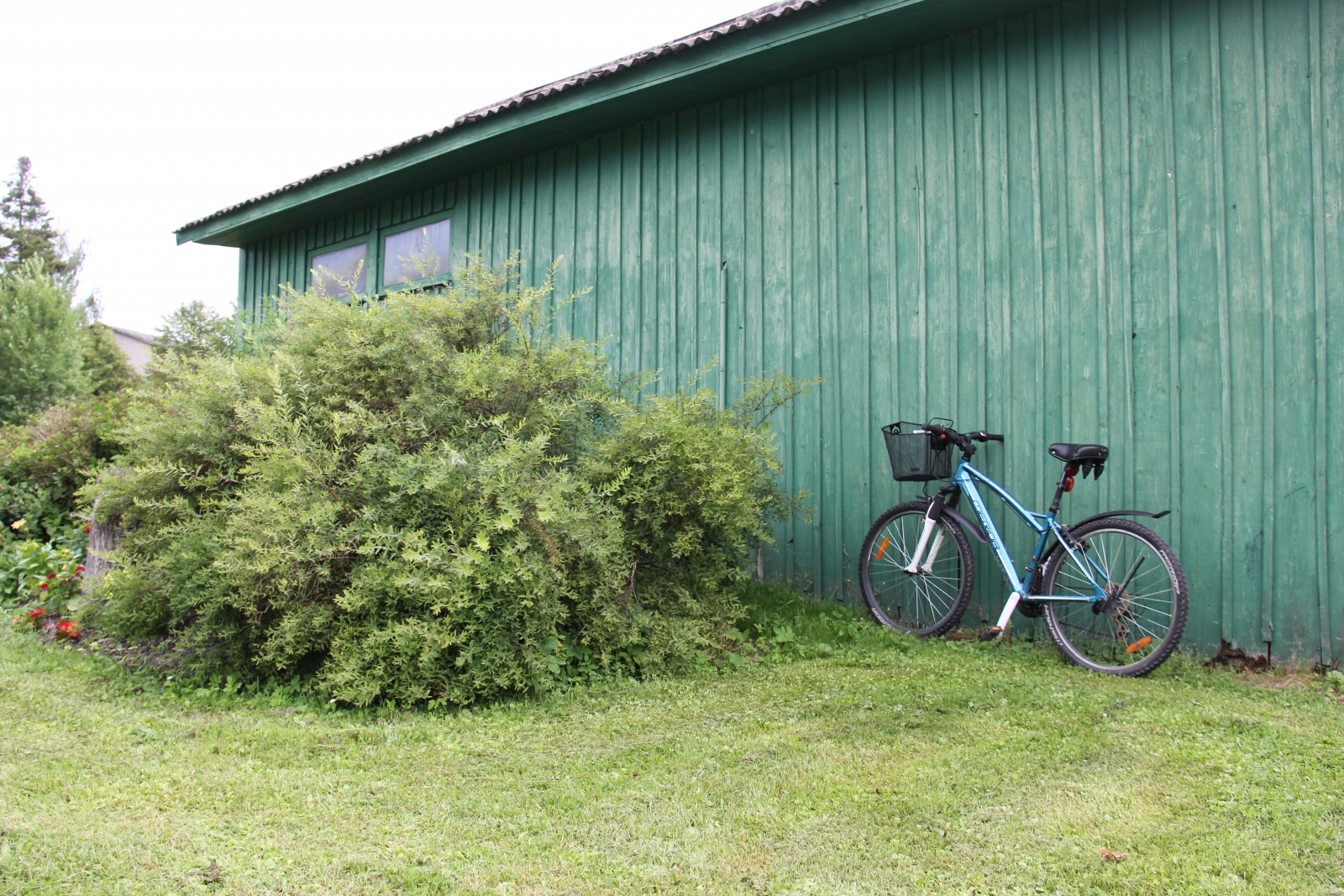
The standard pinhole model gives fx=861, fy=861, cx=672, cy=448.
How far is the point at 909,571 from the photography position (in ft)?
16.0

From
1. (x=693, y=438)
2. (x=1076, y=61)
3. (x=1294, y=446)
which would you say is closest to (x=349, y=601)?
(x=693, y=438)

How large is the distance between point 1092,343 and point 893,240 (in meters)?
1.38

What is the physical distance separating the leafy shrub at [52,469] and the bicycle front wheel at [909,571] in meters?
6.87

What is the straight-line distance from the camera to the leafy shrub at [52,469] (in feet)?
26.9

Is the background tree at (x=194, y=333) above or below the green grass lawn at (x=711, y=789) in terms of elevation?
above

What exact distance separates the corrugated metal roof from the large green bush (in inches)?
81.6

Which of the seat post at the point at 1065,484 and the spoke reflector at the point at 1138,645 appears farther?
the seat post at the point at 1065,484

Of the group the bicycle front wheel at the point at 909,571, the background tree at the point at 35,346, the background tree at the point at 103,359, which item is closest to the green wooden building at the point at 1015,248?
the bicycle front wheel at the point at 909,571

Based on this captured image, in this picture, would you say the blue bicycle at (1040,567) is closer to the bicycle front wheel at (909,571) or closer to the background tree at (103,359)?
the bicycle front wheel at (909,571)

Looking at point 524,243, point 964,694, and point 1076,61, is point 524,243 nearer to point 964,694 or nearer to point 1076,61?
point 1076,61

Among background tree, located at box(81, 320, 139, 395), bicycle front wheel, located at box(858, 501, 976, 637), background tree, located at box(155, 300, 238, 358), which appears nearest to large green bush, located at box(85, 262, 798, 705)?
bicycle front wheel, located at box(858, 501, 976, 637)

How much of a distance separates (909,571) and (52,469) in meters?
8.35

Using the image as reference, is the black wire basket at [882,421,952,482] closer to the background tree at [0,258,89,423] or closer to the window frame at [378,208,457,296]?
the window frame at [378,208,457,296]

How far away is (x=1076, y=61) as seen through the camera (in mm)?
4836
